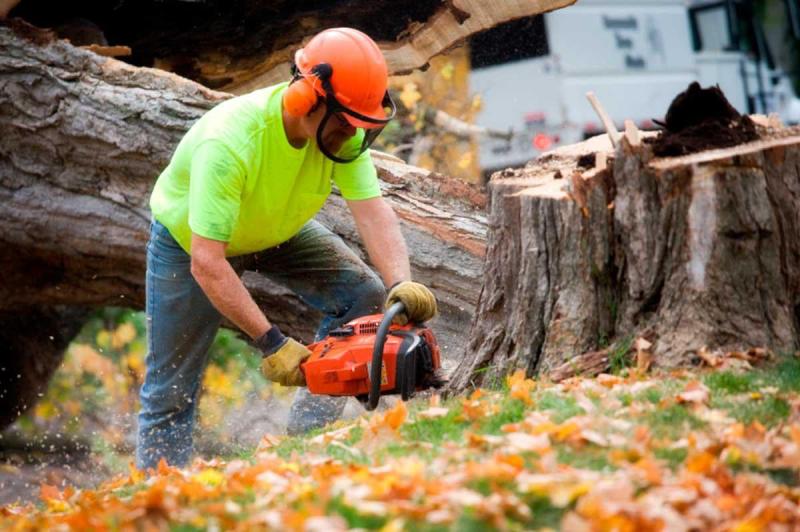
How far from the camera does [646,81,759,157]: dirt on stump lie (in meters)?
4.14

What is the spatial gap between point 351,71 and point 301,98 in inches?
9.1

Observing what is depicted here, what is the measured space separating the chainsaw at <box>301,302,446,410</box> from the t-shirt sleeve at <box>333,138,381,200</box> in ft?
2.07

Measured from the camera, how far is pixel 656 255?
4055mm

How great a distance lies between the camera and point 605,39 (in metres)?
12.2

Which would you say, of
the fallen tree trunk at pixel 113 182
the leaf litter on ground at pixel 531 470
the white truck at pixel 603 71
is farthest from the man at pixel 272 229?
the white truck at pixel 603 71

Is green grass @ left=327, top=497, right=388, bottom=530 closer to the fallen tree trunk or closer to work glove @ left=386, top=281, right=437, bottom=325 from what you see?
work glove @ left=386, top=281, right=437, bottom=325

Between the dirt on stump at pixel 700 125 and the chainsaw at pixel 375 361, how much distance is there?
1.24 meters

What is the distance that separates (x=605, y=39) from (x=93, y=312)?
6502 millimetres

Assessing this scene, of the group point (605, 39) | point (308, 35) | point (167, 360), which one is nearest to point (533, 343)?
point (167, 360)

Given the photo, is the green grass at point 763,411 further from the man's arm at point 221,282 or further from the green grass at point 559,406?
the man's arm at point 221,282

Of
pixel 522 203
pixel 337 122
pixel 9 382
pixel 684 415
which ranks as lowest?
pixel 9 382

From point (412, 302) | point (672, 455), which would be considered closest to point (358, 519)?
point (672, 455)

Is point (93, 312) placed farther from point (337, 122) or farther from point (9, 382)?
point (337, 122)

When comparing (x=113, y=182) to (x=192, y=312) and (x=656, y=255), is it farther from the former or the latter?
(x=656, y=255)
